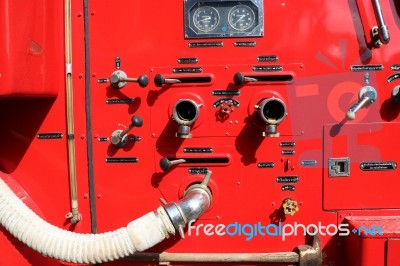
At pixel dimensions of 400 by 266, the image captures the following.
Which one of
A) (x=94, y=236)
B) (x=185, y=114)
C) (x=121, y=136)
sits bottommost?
(x=94, y=236)

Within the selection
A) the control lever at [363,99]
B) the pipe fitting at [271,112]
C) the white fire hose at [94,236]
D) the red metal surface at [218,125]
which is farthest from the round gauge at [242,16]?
the white fire hose at [94,236]

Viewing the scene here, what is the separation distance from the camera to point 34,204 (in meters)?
2.43

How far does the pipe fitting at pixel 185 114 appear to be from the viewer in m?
2.22

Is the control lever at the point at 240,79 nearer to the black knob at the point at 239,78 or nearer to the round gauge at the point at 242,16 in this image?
the black knob at the point at 239,78

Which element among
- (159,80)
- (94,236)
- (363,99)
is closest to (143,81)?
(159,80)

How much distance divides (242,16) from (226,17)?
101 millimetres

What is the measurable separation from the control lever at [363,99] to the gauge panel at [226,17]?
718 millimetres

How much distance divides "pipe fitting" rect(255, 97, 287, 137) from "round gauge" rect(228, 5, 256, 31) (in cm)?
50

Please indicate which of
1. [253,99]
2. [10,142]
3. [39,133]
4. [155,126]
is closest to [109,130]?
[155,126]

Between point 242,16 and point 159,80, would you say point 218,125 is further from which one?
point 242,16

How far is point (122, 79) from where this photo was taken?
2285 mm

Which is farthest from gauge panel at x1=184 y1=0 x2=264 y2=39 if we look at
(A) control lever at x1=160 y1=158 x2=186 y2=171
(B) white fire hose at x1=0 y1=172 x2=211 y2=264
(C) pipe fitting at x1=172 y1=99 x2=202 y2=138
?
(B) white fire hose at x1=0 y1=172 x2=211 y2=264

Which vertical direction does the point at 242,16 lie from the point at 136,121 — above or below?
above

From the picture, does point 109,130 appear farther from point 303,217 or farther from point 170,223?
point 303,217
